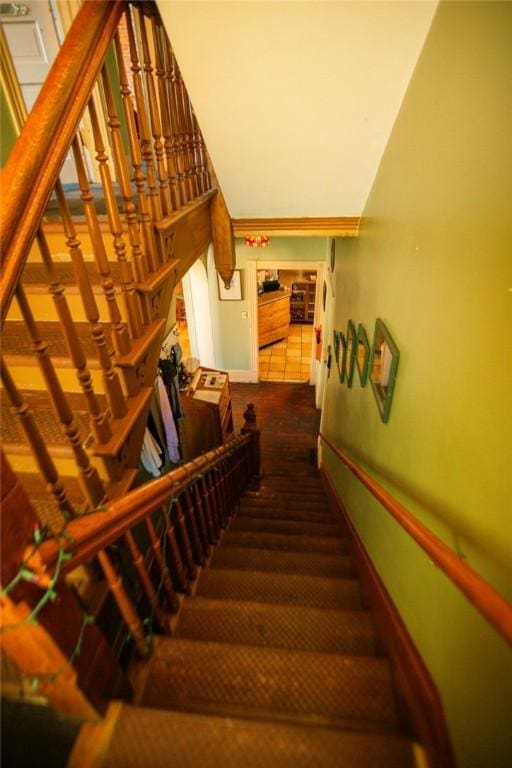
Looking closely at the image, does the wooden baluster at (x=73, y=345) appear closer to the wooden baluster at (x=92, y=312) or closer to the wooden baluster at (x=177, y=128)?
the wooden baluster at (x=92, y=312)

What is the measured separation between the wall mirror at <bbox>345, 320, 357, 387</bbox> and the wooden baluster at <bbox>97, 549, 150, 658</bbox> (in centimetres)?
195

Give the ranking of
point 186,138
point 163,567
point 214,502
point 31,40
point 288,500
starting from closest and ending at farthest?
1. point 163,567
2. point 186,138
3. point 214,502
4. point 31,40
5. point 288,500

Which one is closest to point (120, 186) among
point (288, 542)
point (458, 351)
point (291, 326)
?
point (458, 351)

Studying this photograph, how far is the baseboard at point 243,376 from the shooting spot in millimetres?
6746

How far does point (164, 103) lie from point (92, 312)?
1188 millimetres

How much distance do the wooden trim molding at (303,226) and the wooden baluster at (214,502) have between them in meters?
1.69

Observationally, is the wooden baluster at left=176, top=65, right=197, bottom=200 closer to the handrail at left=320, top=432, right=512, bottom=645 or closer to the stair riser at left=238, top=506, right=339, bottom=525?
the handrail at left=320, top=432, right=512, bottom=645

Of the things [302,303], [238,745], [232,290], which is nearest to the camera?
[238,745]

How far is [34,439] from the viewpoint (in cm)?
100

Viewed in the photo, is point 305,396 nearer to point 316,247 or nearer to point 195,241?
point 316,247

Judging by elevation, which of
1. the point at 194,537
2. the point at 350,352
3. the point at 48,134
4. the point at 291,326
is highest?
the point at 48,134

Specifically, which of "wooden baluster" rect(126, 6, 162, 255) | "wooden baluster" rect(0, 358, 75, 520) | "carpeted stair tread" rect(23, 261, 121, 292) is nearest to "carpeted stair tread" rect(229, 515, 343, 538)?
"wooden baluster" rect(0, 358, 75, 520)

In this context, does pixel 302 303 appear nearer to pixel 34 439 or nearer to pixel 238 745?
pixel 34 439

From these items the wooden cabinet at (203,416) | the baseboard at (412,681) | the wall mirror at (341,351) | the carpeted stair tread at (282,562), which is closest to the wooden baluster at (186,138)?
the wall mirror at (341,351)
